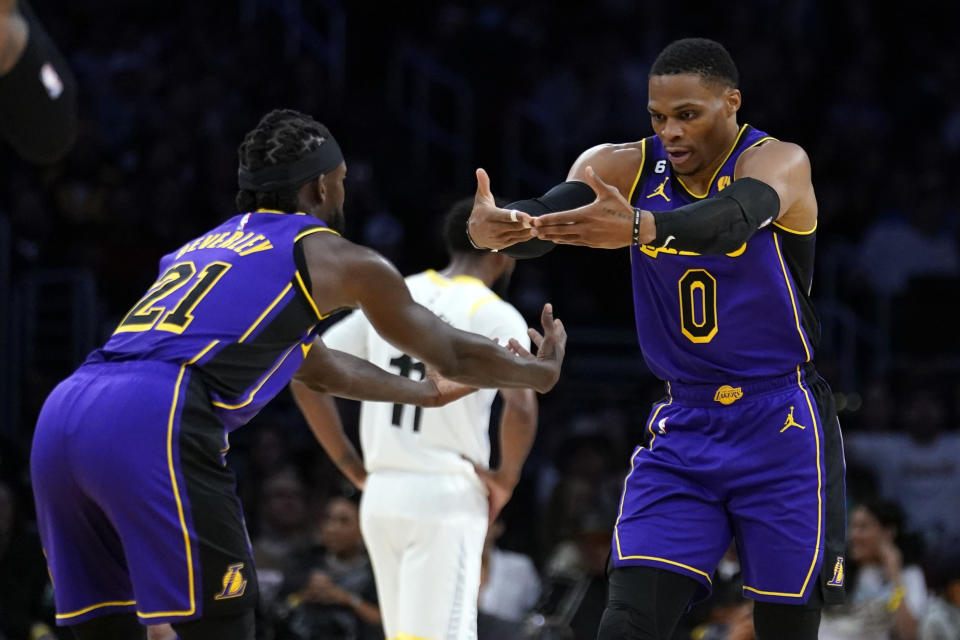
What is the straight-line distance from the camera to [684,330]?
14.6 feet

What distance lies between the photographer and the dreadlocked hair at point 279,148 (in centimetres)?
435

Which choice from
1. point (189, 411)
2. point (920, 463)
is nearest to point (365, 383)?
point (189, 411)

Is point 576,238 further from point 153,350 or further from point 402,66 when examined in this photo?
point 402,66

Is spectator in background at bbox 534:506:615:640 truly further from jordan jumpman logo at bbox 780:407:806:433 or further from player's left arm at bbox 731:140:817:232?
player's left arm at bbox 731:140:817:232

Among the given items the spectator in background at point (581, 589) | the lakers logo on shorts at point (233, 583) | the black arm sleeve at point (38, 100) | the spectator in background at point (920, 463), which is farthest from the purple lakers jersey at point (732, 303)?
the spectator in background at point (920, 463)

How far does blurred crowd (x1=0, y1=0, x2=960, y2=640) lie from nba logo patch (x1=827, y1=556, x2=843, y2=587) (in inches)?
95.4

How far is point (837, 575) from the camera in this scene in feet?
14.4

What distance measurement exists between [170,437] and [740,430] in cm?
177

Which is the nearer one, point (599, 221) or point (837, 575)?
point (599, 221)

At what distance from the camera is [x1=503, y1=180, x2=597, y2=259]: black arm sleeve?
430cm

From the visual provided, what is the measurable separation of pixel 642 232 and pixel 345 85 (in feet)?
32.9

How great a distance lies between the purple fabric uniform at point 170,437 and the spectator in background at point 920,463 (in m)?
6.15

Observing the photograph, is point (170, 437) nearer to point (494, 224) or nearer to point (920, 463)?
point (494, 224)

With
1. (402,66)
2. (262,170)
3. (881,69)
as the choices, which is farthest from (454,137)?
(262,170)
